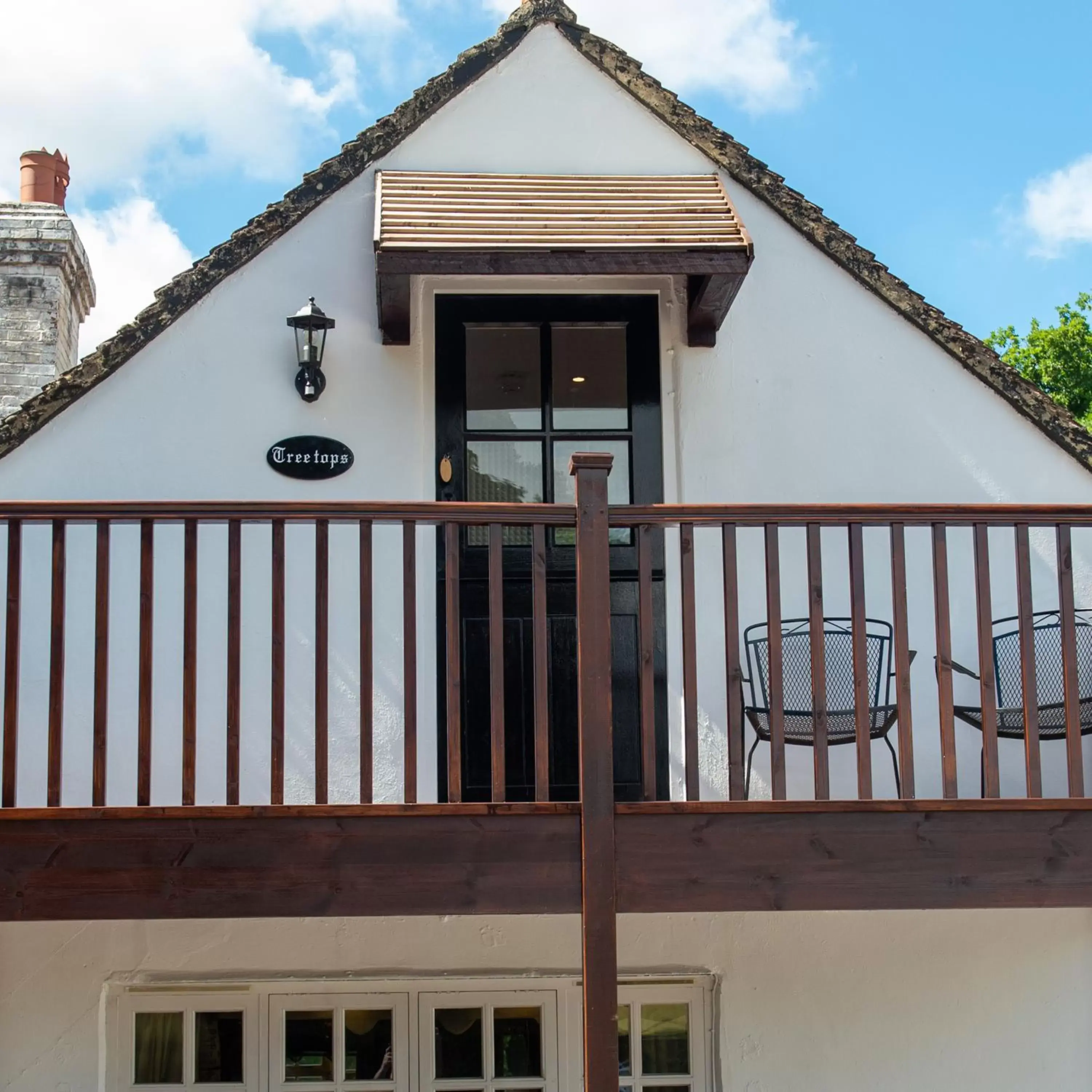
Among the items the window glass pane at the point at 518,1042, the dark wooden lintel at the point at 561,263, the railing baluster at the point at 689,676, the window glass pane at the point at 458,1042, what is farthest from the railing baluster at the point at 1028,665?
the window glass pane at the point at 458,1042

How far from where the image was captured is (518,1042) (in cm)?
561

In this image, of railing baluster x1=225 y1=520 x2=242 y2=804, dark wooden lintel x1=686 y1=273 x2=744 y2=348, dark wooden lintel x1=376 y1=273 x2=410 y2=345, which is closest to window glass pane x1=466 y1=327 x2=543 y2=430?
dark wooden lintel x1=376 y1=273 x2=410 y2=345

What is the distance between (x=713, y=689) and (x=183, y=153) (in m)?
7.42

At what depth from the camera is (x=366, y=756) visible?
4605mm

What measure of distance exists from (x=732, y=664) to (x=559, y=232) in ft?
6.38

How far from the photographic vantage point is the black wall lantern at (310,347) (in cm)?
586

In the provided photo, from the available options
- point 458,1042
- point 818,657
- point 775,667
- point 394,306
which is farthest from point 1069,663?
point 394,306

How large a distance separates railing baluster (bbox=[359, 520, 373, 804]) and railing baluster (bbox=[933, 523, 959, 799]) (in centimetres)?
186

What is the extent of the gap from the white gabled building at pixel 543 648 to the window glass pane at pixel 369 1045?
12 millimetres

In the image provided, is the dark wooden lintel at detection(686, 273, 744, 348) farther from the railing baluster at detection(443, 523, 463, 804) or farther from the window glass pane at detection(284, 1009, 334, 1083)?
the window glass pane at detection(284, 1009, 334, 1083)

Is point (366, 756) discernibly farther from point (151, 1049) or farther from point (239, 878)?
point (151, 1049)

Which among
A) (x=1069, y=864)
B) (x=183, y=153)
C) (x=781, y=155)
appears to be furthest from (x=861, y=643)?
(x=183, y=153)

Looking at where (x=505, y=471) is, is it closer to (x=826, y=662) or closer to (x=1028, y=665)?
(x=826, y=662)

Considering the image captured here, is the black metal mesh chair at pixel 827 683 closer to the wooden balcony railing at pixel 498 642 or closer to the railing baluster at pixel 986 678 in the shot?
the wooden balcony railing at pixel 498 642
